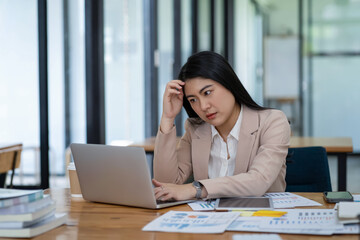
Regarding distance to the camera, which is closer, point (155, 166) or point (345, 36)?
point (155, 166)

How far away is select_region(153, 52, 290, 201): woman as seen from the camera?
75.3 inches

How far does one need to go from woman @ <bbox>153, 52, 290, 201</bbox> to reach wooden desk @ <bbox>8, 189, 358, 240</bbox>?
18 cm

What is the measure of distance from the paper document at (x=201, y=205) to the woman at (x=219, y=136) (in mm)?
40

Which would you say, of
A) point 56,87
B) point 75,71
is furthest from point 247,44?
point 56,87

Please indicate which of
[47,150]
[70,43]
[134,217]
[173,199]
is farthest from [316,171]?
[70,43]

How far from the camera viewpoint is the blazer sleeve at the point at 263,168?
5.91ft

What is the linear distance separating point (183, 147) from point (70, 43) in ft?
4.10

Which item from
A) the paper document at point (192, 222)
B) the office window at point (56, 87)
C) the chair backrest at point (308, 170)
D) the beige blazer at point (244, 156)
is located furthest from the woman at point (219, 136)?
the office window at point (56, 87)

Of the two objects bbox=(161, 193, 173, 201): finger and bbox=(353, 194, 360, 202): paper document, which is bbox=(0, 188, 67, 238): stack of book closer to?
bbox=(161, 193, 173, 201): finger

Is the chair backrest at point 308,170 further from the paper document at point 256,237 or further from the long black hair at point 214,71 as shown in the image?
the paper document at point 256,237

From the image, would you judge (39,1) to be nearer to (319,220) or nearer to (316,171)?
(316,171)

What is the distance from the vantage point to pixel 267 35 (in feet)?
27.1

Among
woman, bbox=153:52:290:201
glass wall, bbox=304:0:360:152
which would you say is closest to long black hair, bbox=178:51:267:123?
woman, bbox=153:52:290:201

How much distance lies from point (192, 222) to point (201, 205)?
9.6 inches
